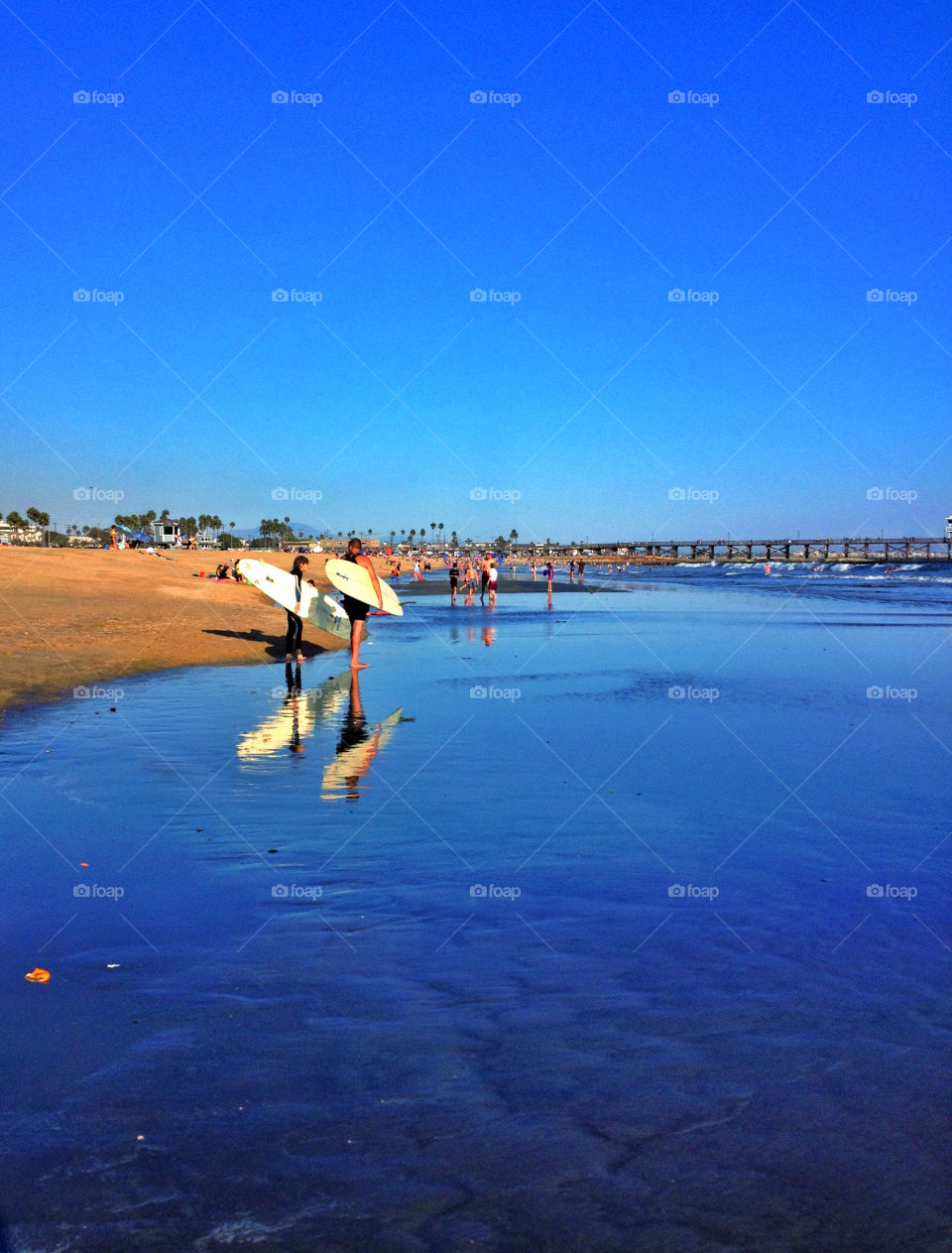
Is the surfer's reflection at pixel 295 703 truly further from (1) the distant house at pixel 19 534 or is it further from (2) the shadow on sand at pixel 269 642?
(1) the distant house at pixel 19 534

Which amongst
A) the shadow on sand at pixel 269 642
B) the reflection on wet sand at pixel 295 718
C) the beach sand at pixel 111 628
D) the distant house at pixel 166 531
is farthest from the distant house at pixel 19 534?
the reflection on wet sand at pixel 295 718

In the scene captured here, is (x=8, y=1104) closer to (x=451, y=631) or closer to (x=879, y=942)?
(x=879, y=942)

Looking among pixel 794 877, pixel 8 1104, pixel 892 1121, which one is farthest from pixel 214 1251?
pixel 794 877

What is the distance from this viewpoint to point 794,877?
719 centimetres

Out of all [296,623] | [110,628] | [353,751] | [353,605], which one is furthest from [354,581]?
[353,751]

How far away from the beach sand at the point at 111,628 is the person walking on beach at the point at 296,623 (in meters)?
0.61

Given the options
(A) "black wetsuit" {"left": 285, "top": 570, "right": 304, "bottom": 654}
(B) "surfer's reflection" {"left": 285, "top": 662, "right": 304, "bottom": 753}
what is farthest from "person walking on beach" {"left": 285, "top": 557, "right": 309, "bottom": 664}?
(B) "surfer's reflection" {"left": 285, "top": 662, "right": 304, "bottom": 753}

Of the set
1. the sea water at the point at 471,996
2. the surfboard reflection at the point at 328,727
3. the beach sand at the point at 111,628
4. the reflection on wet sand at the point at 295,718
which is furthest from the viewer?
the beach sand at the point at 111,628

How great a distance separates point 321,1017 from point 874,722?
11.6m

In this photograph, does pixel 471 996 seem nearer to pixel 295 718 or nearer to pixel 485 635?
pixel 295 718

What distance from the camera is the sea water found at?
339cm

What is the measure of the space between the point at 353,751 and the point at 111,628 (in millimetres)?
13971

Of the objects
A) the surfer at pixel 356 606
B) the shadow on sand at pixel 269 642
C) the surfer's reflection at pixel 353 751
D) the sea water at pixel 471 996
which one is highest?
the surfer at pixel 356 606

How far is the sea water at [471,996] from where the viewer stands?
134 inches
